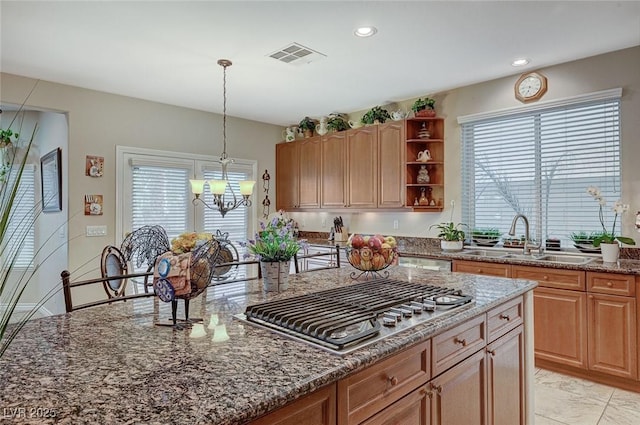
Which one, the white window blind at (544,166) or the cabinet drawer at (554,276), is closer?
the cabinet drawer at (554,276)

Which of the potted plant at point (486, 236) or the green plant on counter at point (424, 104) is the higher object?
the green plant on counter at point (424, 104)

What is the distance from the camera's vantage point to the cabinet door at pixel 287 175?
5695 millimetres

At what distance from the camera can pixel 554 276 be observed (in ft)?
10.2

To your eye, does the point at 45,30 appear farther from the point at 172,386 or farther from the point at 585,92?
the point at 585,92

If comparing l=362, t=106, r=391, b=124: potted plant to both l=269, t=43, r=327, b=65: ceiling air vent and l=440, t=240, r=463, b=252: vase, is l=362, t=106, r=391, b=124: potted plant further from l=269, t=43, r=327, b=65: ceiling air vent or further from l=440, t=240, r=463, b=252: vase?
l=440, t=240, r=463, b=252: vase

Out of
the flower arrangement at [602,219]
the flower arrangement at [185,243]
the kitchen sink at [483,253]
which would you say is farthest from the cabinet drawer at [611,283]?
the flower arrangement at [185,243]

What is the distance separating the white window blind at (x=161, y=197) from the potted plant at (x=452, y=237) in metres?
3.13

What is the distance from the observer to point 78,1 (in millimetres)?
2443

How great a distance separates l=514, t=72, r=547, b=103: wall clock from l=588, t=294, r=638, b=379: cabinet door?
6.36 feet

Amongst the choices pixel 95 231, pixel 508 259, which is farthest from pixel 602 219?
pixel 95 231

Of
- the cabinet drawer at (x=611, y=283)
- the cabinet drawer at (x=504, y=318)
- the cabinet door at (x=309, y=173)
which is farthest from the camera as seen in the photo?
the cabinet door at (x=309, y=173)

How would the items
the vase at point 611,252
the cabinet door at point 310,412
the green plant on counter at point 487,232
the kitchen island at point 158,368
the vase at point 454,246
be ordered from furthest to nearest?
the vase at point 454,246 < the green plant on counter at point 487,232 < the vase at point 611,252 < the cabinet door at point 310,412 < the kitchen island at point 158,368

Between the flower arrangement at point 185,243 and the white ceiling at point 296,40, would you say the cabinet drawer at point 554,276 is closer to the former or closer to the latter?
the white ceiling at point 296,40

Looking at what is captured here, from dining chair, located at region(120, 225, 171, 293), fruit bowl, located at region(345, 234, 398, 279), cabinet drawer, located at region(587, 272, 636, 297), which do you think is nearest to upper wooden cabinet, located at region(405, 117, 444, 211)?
cabinet drawer, located at region(587, 272, 636, 297)
